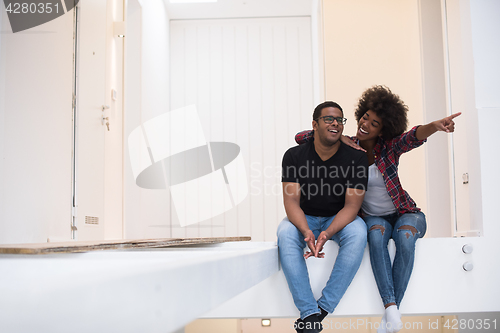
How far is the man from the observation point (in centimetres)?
183

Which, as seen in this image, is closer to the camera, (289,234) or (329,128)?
(289,234)

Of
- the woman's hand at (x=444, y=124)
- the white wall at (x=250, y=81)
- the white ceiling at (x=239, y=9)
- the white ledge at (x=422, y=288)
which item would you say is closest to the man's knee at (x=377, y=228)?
the white ledge at (x=422, y=288)

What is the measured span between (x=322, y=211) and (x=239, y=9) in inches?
153

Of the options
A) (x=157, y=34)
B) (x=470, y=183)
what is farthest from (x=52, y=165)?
(x=157, y=34)

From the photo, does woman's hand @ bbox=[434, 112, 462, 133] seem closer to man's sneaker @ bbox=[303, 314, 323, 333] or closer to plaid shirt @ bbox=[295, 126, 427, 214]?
plaid shirt @ bbox=[295, 126, 427, 214]

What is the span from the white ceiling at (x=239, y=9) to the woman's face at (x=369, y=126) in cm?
342

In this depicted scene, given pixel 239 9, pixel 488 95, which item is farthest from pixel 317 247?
pixel 239 9

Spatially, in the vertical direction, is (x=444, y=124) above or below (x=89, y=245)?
above

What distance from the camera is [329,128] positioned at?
208 cm

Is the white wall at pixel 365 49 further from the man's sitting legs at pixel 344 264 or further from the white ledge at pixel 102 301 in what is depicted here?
the white ledge at pixel 102 301

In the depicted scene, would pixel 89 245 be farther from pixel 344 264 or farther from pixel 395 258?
pixel 395 258

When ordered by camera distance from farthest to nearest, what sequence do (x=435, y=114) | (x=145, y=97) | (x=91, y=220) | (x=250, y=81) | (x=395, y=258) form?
(x=250, y=81), (x=145, y=97), (x=435, y=114), (x=91, y=220), (x=395, y=258)

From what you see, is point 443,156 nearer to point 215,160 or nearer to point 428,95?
point 428,95

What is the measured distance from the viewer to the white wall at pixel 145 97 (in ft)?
13.1
